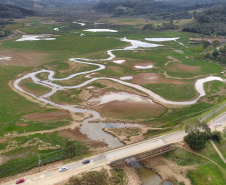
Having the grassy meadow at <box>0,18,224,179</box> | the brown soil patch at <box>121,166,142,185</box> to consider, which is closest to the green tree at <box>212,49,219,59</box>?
the grassy meadow at <box>0,18,224,179</box>

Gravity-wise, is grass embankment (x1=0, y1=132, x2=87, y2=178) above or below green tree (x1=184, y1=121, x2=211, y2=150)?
below

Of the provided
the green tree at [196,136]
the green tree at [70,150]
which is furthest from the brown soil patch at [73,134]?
the green tree at [196,136]

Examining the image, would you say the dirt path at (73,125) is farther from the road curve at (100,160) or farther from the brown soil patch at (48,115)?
the road curve at (100,160)

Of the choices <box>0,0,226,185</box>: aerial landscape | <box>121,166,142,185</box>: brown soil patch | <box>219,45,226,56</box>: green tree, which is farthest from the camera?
<box>219,45,226,56</box>: green tree

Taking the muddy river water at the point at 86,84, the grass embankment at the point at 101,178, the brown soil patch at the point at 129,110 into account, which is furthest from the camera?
the brown soil patch at the point at 129,110

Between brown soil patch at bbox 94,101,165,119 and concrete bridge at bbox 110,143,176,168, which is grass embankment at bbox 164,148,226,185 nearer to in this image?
concrete bridge at bbox 110,143,176,168

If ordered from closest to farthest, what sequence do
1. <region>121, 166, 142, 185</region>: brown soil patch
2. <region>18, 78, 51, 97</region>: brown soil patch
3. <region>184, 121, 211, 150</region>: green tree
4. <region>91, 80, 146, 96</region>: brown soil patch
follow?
1. <region>121, 166, 142, 185</region>: brown soil patch
2. <region>184, 121, 211, 150</region>: green tree
3. <region>18, 78, 51, 97</region>: brown soil patch
4. <region>91, 80, 146, 96</region>: brown soil patch

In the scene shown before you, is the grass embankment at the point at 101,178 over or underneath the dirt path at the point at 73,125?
underneath
